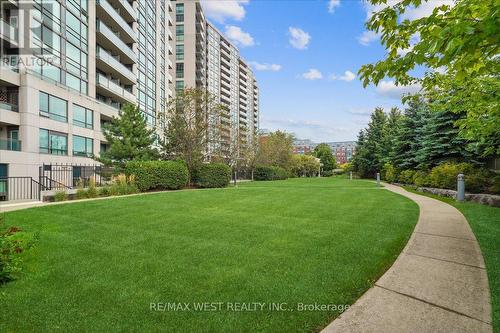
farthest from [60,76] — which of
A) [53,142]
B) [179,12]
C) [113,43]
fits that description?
[179,12]

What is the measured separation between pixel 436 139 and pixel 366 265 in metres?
20.0

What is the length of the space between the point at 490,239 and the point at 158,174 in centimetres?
1865

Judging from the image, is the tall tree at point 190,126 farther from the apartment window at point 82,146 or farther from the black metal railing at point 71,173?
the apartment window at point 82,146

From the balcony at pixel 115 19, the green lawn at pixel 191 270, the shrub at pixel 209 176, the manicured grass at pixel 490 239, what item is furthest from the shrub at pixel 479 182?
the balcony at pixel 115 19

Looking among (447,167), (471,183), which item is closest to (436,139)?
(447,167)

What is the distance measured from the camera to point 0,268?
422 centimetres

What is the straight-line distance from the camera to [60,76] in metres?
23.9

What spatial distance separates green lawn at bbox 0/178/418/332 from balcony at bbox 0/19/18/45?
1660 cm

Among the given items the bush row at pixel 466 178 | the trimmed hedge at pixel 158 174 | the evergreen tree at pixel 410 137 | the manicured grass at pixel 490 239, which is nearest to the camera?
the manicured grass at pixel 490 239

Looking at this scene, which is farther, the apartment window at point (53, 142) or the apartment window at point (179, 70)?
the apartment window at point (179, 70)

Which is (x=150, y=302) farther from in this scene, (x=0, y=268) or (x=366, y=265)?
(x=366, y=265)

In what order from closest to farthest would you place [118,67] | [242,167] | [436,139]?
1. [436,139]
2. [118,67]
3. [242,167]

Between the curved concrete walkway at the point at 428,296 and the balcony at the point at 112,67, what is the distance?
104 ft

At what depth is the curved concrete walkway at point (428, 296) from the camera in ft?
10.3
